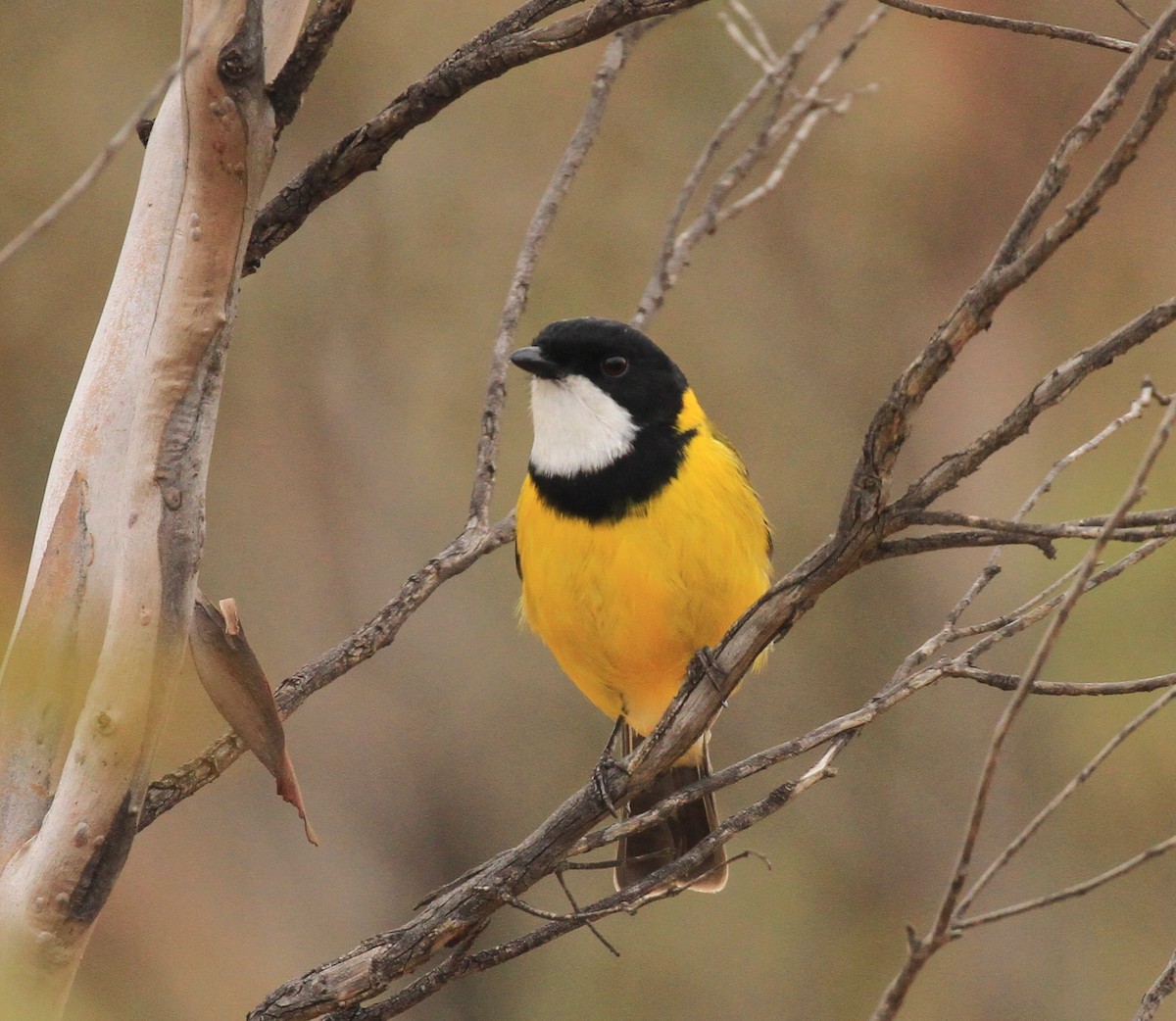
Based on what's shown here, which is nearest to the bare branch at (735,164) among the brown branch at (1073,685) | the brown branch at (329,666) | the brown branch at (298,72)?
the brown branch at (329,666)

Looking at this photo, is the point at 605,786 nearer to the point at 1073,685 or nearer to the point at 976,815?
the point at 1073,685

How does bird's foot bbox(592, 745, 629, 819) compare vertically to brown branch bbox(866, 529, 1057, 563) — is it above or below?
below

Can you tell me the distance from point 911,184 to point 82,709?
722 centimetres

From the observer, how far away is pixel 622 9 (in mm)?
2133

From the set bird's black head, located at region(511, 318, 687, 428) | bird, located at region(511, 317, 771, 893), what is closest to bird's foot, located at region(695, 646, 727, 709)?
bird, located at region(511, 317, 771, 893)

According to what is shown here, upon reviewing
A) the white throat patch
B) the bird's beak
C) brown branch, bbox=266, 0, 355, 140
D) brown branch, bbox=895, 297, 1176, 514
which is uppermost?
brown branch, bbox=266, 0, 355, 140

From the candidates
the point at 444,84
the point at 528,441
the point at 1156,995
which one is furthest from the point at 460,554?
the point at 528,441

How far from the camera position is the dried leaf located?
6.99 ft

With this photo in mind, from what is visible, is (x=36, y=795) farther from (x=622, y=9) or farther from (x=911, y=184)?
(x=911, y=184)

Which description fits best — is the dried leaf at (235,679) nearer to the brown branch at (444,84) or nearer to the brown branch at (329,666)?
the brown branch at (329,666)

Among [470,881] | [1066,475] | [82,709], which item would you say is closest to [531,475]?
[470,881]

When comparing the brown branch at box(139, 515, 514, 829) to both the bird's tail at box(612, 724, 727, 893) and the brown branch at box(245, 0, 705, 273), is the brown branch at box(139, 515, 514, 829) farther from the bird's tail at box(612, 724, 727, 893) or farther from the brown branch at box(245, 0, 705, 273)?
the bird's tail at box(612, 724, 727, 893)

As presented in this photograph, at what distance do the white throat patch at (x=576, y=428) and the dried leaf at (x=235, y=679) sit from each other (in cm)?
130

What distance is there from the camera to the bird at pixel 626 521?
3.22m
